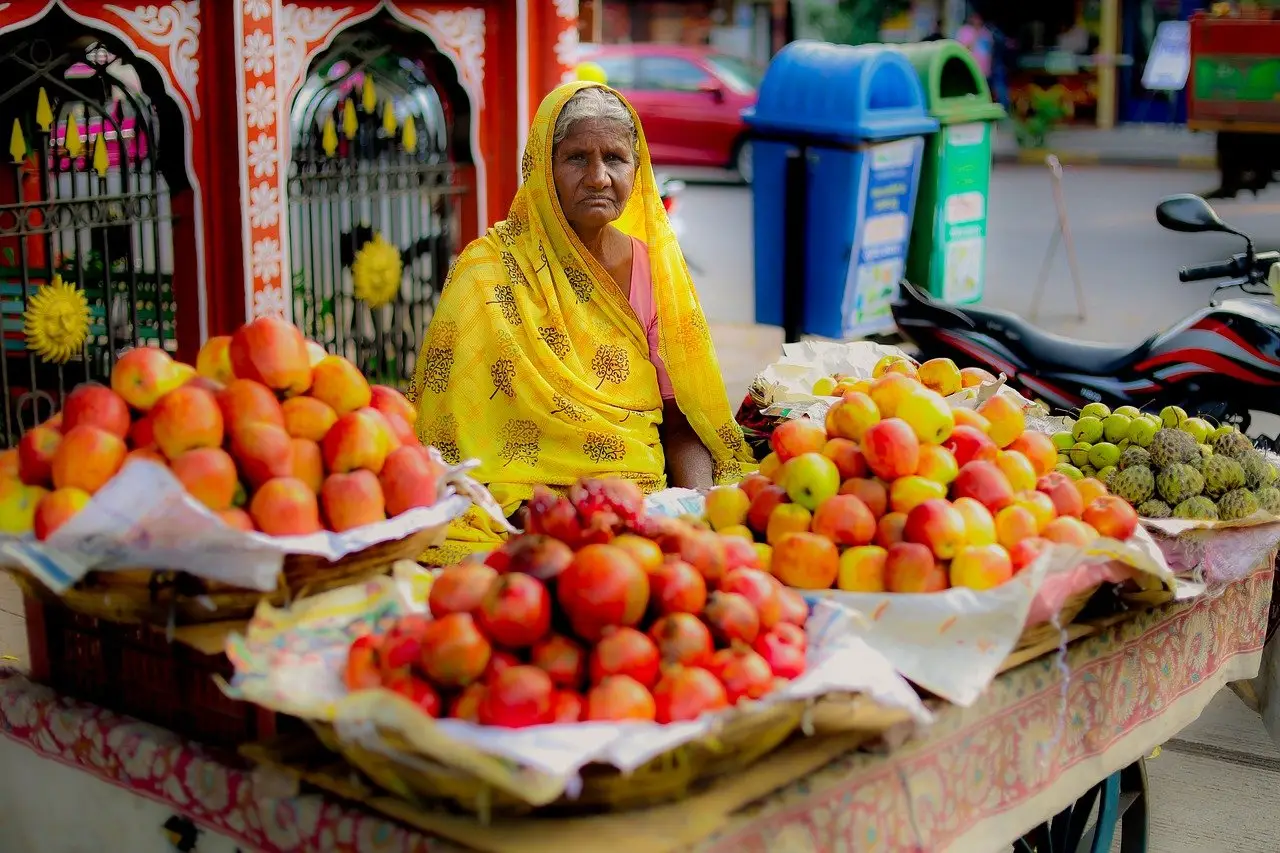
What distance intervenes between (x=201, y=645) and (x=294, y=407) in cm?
39

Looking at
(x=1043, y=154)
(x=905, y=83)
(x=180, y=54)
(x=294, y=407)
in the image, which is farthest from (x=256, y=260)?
(x=1043, y=154)

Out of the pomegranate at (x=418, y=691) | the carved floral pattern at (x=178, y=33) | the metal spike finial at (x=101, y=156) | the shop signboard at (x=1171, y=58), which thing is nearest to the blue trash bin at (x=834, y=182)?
the carved floral pattern at (x=178, y=33)

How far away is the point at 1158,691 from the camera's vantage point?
9.11 feet

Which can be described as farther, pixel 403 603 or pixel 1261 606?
pixel 1261 606

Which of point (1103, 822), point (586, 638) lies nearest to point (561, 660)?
point (586, 638)

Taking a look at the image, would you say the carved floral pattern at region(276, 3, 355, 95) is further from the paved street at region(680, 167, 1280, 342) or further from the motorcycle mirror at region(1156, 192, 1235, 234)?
the paved street at region(680, 167, 1280, 342)

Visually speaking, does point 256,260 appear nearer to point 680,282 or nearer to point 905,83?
point 680,282

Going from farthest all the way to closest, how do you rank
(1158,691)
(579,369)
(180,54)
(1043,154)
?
(1043,154) → (180,54) → (579,369) → (1158,691)

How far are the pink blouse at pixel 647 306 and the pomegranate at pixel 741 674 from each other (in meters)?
1.68

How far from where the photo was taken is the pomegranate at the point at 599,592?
1970mm

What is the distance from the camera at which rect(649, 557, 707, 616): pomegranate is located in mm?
2029

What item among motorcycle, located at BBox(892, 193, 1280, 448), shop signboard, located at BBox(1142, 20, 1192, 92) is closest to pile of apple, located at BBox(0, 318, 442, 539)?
motorcycle, located at BBox(892, 193, 1280, 448)

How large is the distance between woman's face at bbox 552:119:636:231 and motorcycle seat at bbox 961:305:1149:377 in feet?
7.00

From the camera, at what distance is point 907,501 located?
2.44m
